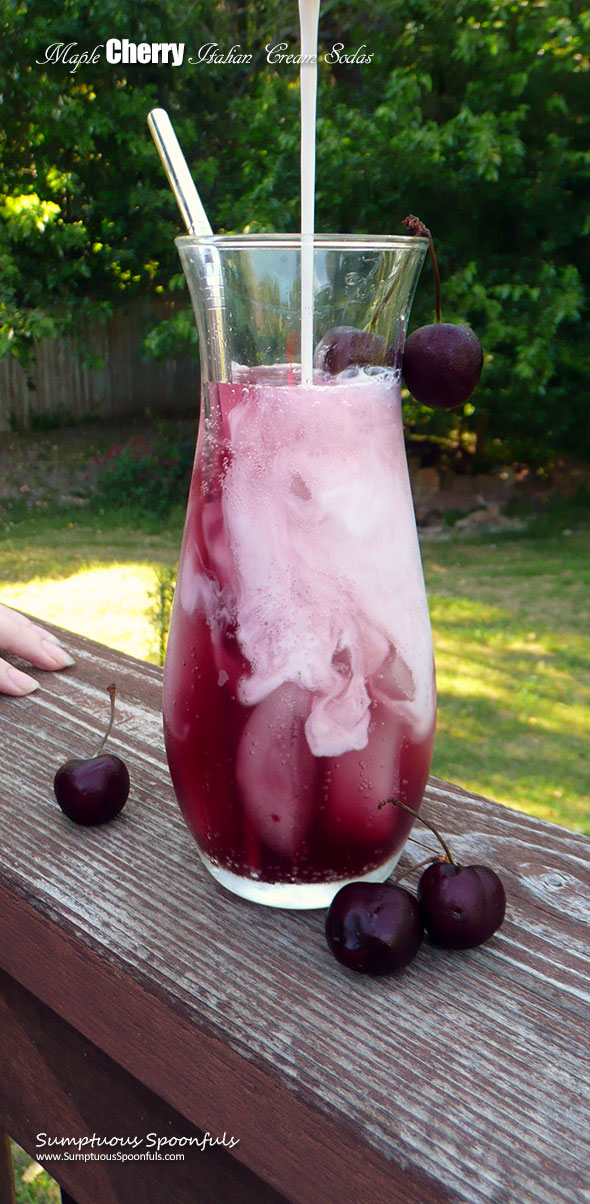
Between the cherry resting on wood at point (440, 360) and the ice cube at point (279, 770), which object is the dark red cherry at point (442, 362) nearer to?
the cherry resting on wood at point (440, 360)

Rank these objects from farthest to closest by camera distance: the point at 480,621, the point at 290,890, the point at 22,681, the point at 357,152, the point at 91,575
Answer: the point at 357,152 → the point at 91,575 → the point at 480,621 → the point at 22,681 → the point at 290,890

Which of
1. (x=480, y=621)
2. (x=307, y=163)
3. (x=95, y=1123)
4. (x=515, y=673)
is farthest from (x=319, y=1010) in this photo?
(x=480, y=621)

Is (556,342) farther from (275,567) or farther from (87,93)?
(275,567)

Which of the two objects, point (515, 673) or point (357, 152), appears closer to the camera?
point (515, 673)

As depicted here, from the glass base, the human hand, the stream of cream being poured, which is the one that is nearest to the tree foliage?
the human hand

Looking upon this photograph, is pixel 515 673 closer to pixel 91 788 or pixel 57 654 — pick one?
pixel 57 654

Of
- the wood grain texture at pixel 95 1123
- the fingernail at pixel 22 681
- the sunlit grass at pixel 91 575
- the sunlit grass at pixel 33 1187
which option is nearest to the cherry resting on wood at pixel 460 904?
the wood grain texture at pixel 95 1123

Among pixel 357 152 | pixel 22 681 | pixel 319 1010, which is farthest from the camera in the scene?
pixel 357 152

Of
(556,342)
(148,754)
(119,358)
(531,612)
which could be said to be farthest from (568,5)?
(148,754)

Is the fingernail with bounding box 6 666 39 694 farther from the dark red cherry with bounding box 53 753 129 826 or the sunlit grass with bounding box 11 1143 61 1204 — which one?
the sunlit grass with bounding box 11 1143 61 1204
